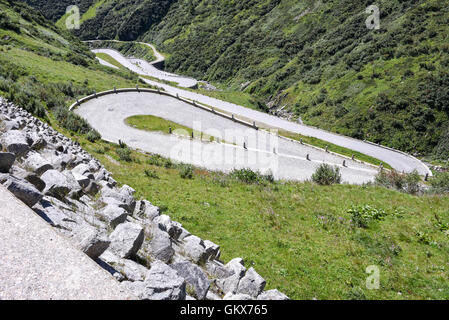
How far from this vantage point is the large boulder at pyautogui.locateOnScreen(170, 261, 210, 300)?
6.03 m

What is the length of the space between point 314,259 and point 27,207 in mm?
9316

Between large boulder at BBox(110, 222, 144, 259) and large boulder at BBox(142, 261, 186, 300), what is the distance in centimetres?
109

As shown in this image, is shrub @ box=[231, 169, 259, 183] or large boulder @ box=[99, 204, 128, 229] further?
shrub @ box=[231, 169, 259, 183]

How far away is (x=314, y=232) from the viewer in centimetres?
1255

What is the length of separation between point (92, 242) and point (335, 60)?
7230 cm

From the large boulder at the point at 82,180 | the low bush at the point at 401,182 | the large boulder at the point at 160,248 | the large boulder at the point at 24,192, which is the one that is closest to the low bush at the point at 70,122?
the large boulder at the point at 82,180

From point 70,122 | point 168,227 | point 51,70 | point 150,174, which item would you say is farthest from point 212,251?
point 51,70

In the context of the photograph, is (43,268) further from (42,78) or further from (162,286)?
(42,78)

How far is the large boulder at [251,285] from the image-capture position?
6.88m

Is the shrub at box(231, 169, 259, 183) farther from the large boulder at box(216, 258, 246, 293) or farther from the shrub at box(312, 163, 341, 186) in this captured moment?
the large boulder at box(216, 258, 246, 293)

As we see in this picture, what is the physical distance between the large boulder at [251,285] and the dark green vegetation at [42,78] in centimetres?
2250

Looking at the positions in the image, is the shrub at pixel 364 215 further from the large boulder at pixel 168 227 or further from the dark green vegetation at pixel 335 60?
the dark green vegetation at pixel 335 60

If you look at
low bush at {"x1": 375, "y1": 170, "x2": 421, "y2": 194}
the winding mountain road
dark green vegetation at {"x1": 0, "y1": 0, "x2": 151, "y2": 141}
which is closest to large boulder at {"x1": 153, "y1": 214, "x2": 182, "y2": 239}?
low bush at {"x1": 375, "y1": 170, "x2": 421, "y2": 194}

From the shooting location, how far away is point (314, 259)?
35.1 ft
